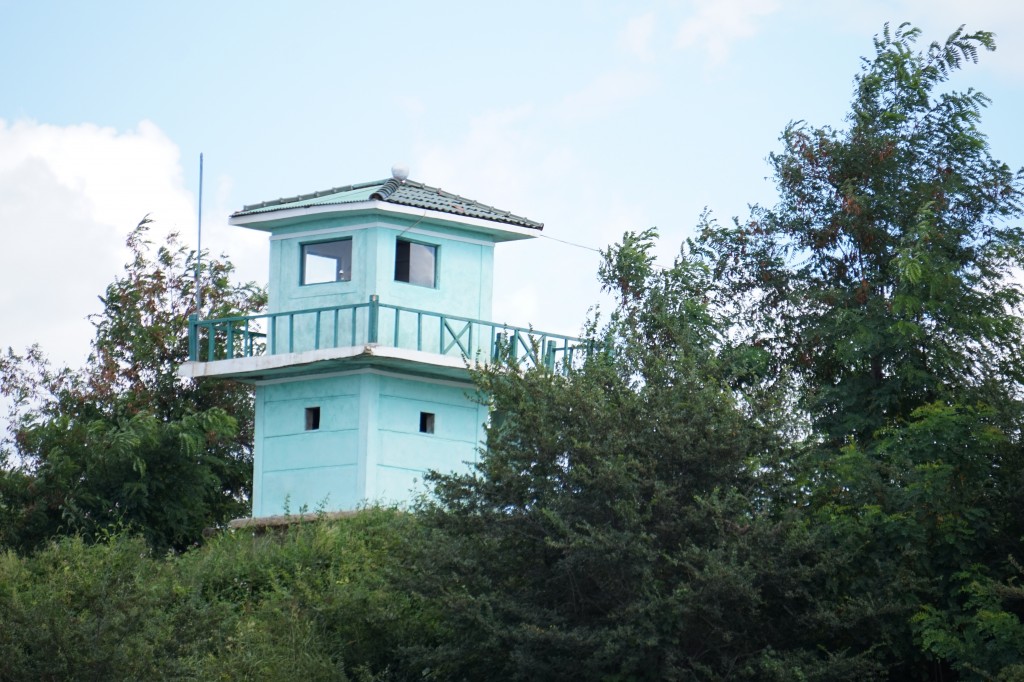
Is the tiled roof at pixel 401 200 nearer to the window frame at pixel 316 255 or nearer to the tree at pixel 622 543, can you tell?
the window frame at pixel 316 255

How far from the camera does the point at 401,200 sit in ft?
103

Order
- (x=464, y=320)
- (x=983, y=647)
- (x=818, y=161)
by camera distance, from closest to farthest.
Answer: (x=983, y=647) < (x=818, y=161) < (x=464, y=320)

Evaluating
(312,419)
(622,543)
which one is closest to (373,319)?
(312,419)

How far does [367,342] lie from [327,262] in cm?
222

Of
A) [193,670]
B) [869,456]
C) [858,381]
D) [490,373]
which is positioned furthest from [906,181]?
[193,670]

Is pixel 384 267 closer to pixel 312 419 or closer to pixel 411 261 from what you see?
pixel 411 261

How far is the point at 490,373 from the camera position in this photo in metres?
23.2

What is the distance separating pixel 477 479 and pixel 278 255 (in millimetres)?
11449

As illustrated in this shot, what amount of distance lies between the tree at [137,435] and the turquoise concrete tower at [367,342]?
7.10 feet

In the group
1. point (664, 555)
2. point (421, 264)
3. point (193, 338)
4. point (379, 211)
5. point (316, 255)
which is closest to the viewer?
point (664, 555)

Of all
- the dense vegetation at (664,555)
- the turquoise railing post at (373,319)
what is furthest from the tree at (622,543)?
the turquoise railing post at (373,319)

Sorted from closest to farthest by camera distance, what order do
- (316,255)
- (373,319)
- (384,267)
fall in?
(373,319)
(384,267)
(316,255)

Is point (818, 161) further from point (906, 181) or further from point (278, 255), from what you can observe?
point (278, 255)

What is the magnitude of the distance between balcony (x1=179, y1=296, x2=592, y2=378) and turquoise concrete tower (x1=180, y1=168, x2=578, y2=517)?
0.03 metres
